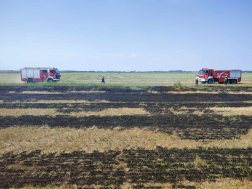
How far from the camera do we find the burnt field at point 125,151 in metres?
5.53

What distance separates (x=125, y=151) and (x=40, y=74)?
3386 centimetres

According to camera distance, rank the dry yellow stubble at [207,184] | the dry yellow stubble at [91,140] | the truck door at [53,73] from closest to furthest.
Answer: the dry yellow stubble at [207,184] < the dry yellow stubble at [91,140] < the truck door at [53,73]

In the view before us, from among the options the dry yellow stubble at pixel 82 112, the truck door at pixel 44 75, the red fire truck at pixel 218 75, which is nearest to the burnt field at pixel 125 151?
the dry yellow stubble at pixel 82 112

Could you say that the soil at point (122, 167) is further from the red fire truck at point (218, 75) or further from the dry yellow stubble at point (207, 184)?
the red fire truck at point (218, 75)

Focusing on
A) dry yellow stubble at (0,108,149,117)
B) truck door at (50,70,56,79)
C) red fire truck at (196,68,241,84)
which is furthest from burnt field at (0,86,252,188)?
red fire truck at (196,68,241,84)

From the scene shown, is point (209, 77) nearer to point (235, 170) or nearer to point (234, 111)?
point (234, 111)

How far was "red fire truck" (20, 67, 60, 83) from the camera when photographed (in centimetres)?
3612

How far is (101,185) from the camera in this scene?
5.24m

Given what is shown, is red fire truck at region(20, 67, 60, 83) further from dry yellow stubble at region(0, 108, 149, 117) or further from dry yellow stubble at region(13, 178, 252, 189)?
dry yellow stubble at region(13, 178, 252, 189)

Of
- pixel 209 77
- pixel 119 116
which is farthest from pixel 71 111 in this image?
pixel 209 77

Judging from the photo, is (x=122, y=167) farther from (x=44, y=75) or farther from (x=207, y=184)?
(x=44, y=75)

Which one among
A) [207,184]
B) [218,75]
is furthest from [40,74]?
[207,184]

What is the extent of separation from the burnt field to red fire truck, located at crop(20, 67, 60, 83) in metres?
24.9

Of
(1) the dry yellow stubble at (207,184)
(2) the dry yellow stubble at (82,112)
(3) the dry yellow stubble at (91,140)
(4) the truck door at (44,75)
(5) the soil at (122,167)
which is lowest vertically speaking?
(1) the dry yellow stubble at (207,184)
